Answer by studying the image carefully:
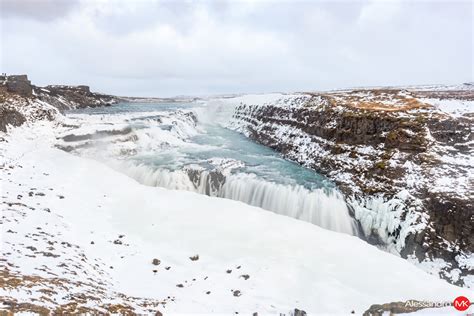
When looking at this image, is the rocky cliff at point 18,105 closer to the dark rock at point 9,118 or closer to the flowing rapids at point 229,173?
the dark rock at point 9,118

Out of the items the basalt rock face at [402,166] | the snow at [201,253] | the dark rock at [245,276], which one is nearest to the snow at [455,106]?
the basalt rock face at [402,166]

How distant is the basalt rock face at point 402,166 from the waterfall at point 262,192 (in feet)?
4.79

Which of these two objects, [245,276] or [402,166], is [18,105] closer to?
[245,276]

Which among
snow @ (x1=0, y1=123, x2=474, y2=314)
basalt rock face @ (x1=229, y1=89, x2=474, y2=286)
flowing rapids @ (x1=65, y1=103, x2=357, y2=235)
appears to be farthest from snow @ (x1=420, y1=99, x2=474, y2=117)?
snow @ (x1=0, y1=123, x2=474, y2=314)

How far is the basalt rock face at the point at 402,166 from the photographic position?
57.4ft

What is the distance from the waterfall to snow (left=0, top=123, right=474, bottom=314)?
4.03 meters

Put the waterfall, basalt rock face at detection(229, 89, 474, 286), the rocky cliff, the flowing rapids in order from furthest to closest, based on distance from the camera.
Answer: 1. the rocky cliff
2. the flowing rapids
3. the waterfall
4. basalt rock face at detection(229, 89, 474, 286)

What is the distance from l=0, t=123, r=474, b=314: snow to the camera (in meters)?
10.5

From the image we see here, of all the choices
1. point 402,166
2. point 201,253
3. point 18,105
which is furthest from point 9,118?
point 402,166

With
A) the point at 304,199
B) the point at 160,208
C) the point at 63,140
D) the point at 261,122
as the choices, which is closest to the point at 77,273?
the point at 160,208

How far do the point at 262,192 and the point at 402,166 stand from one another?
10.4 m

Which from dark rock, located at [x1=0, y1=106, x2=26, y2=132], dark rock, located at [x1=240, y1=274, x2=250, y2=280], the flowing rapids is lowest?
dark rock, located at [x1=240, y1=274, x2=250, y2=280]

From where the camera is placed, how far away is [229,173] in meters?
27.1

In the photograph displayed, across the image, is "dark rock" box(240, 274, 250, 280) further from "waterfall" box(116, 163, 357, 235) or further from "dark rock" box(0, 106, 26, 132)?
"dark rock" box(0, 106, 26, 132)
